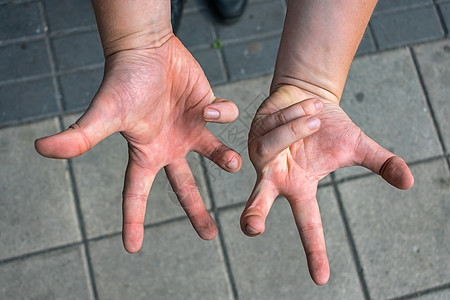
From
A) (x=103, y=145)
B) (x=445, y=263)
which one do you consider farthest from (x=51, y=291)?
(x=445, y=263)

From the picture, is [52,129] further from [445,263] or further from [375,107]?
[445,263]

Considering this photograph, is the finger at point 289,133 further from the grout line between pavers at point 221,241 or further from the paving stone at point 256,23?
the paving stone at point 256,23

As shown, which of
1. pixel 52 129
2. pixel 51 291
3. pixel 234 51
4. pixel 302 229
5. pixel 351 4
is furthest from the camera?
pixel 234 51

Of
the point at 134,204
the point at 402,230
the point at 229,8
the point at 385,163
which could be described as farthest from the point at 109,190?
the point at 402,230

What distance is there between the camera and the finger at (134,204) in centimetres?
140

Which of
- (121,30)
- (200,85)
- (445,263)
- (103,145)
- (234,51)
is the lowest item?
(445,263)

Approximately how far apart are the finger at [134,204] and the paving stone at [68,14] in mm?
1318

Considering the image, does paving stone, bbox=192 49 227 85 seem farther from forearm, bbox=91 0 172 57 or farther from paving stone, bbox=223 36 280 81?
forearm, bbox=91 0 172 57

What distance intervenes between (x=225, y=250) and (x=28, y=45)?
1637 mm

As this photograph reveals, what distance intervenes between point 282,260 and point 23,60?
6.07ft

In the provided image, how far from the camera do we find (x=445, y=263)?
6.91 feet

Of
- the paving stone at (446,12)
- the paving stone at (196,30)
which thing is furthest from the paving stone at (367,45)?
the paving stone at (196,30)

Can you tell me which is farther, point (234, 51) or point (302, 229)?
point (234, 51)

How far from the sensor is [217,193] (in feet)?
7.09
